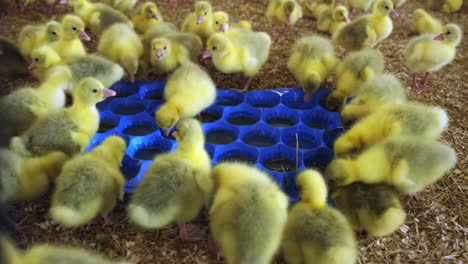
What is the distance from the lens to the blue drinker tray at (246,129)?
99.7 inches

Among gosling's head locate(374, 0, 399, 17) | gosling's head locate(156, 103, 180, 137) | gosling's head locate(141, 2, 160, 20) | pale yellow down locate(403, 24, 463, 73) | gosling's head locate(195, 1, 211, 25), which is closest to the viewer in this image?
gosling's head locate(156, 103, 180, 137)

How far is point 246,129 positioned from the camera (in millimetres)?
2727

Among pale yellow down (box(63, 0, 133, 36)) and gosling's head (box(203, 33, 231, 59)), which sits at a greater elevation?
gosling's head (box(203, 33, 231, 59))

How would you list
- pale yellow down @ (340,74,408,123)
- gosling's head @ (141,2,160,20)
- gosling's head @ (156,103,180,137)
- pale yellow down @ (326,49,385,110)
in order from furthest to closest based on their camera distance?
gosling's head @ (141,2,160,20) → pale yellow down @ (326,49,385,110) → pale yellow down @ (340,74,408,123) → gosling's head @ (156,103,180,137)

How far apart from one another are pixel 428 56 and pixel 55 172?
2.57 metres

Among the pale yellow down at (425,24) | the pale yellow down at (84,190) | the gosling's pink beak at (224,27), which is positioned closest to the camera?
the pale yellow down at (84,190)

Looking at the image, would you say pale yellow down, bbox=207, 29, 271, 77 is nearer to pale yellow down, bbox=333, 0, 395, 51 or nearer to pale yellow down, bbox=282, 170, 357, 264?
pale yellow down, bbox=333, 0, 395, 51

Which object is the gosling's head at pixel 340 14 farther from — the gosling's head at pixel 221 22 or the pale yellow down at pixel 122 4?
the pale yellow down at pixel 122 4

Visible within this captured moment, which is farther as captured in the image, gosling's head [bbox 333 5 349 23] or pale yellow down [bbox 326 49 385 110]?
gosling's head [bbox 333 5 349 23]

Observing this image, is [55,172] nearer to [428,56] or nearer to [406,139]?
[406,139]

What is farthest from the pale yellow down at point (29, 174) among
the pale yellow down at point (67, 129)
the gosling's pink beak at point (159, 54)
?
the gosling's pink beak at point (159, 54)

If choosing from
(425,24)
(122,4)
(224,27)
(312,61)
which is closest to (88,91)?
(224,27)

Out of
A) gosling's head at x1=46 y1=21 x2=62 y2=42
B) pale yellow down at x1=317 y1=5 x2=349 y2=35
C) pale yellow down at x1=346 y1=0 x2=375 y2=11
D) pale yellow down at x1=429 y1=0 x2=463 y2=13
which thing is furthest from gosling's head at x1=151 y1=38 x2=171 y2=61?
pale yellow down at x1=429 y1=0 x2=463 y2=13

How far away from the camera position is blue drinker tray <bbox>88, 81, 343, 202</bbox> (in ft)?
8.31
